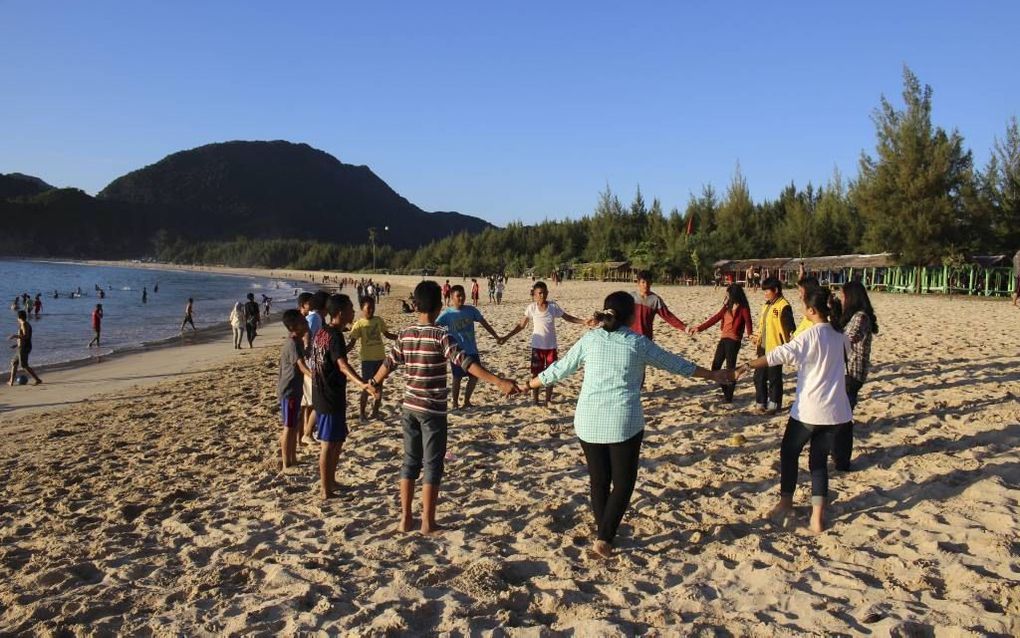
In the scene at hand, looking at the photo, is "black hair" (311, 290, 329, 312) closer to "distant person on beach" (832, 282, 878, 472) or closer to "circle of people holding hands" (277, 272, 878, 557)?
"circle of people holding hands" (277, 272, 878, 557)

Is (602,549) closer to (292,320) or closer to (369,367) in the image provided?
(292,320)

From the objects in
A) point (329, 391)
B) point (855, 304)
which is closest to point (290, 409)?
point (329, 391)

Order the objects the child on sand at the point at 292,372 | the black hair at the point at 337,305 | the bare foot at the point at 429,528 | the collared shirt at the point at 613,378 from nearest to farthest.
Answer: the collared shirt at the point at 613,378 < the bare foot at the point at 429,528 < the black hair at the point at 337,305 < the child on sand at the point at 292,372

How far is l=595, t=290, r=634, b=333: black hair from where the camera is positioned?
3.73m

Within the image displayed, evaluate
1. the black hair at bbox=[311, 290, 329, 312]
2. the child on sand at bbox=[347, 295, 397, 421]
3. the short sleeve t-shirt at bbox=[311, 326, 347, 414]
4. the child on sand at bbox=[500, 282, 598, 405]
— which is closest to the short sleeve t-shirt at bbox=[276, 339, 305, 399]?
the short sleeve t-shirt at bbox=[311, 326, 347, 414]

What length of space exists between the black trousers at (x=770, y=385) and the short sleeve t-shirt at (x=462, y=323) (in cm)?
346

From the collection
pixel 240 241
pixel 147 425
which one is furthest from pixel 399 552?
pixel 240 241

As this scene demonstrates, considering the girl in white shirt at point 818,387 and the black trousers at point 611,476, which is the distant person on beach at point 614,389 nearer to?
the black trousers at point 611,476

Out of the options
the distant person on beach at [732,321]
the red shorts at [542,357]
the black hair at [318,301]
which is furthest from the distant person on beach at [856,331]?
the black hair at [318,301]

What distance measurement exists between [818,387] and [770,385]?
3242 millimetres

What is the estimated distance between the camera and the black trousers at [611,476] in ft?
12.2

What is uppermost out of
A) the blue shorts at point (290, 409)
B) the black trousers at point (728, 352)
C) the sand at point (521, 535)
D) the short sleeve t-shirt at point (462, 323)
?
the short sleeve t-shirt at point (462, 323)

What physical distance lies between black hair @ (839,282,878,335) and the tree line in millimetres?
34447

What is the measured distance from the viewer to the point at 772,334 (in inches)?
273
